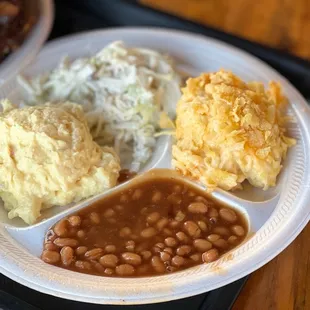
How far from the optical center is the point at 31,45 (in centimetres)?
275

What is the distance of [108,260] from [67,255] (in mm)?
142

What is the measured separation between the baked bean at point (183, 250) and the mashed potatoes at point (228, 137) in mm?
276

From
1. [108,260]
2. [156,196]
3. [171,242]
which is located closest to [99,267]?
[108,260]

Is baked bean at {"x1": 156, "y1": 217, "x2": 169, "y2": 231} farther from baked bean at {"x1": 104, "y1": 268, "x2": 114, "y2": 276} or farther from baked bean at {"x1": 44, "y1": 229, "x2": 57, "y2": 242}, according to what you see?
baked bean at {"x1": 44, "y1": 229, "x2": 57, "y2": 242}

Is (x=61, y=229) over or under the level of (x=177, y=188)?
under

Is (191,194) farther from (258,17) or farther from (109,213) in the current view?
(258,17)

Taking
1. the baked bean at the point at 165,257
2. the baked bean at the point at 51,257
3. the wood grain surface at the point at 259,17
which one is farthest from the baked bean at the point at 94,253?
the wood grain surface at the point at 259,17

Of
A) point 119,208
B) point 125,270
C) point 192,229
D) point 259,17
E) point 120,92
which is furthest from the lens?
point 259,17

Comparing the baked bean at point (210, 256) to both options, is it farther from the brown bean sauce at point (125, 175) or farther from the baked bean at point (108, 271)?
the brown bean sauce at point (125, 175)

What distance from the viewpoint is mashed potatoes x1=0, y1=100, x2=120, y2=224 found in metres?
2.02

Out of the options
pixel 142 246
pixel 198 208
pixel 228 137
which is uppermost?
pixel 228 137

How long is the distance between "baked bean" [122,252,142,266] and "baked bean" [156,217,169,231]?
0.47 ft

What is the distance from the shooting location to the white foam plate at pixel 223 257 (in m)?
1.76

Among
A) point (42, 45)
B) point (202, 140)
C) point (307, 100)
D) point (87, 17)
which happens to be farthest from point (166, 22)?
point (202, 140)
